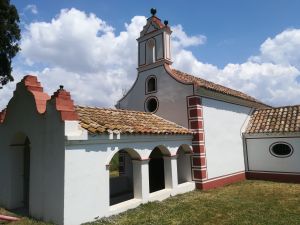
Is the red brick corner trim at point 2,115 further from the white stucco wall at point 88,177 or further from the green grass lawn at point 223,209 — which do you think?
the white stucco wall at point 88,177

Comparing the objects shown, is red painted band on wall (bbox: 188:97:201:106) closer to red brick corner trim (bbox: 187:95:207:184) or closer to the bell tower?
red brick corner trim (bbox: 187:95:207:184)

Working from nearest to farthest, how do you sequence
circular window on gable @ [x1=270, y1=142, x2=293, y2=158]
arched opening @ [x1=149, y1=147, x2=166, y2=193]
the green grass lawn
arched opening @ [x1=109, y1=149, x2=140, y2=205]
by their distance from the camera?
the green grass lawn
arched opening @ [x1=109, y1=149, x2=140, y2=205]
arched opening @ [x1=149, y1=147, x2=166, y2=193]
circular window on gable @ [x1=270, y1=142, x2=293, y2=158]

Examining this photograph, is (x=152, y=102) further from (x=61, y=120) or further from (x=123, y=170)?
(x=61, y=120)

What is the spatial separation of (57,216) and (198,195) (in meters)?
6.00

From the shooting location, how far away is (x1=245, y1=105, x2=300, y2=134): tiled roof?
14497 millimetres

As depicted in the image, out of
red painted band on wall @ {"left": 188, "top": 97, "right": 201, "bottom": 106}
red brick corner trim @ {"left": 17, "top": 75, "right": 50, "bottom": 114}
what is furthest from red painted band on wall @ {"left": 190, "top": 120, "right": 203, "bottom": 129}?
red brick corner trim @ {"left": 17, "top": 75, "right": 50, "bottom": 114}

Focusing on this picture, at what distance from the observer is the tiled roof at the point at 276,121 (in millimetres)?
14497

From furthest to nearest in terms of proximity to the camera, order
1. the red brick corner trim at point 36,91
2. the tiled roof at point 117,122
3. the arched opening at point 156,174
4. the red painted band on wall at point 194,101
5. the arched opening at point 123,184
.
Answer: the arched opening at point 156,174
the red painted band on wall at point 194,101
the arched opening at point 123,184
the red brick corner trim at point 36,91
the tiled roof at point 117,122

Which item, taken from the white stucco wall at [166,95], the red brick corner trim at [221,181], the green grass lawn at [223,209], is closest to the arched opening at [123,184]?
the green grass lawn at [223,209]

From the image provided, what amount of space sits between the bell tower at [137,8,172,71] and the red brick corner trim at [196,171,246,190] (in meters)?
6.37

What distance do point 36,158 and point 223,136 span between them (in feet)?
31.4

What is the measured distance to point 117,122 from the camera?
381 inches

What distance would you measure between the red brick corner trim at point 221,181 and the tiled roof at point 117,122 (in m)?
2.59

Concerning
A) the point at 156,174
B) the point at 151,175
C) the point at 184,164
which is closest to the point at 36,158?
the point at 151,175
